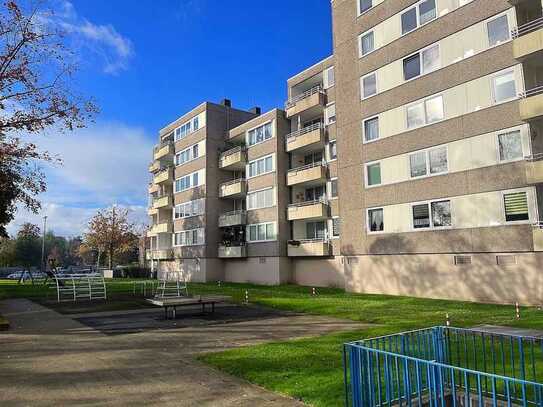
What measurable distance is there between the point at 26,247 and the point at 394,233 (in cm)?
8205

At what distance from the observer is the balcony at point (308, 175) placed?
34.5 meters

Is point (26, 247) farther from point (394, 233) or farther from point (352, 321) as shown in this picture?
point (352, 321)

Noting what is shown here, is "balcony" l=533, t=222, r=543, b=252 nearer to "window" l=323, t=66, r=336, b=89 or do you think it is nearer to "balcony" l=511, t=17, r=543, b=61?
"balcony" l=511, t=17, r=543, b=61

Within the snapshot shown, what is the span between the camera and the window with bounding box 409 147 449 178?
23641 mm

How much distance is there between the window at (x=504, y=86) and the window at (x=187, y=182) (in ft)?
105

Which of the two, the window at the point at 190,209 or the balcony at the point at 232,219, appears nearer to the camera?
the balcony at the point at 232,219

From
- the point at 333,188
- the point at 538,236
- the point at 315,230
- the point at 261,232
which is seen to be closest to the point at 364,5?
the point at 333,188

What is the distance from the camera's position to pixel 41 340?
12.5 metres

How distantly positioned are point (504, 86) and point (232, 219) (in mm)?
27041

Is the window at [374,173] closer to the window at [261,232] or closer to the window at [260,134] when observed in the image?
the window at [261,232]

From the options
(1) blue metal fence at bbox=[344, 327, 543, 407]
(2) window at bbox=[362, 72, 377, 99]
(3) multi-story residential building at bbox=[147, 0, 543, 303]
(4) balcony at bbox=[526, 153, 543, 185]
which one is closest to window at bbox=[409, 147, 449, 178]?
(3) multi-story residential building at bbox=[147, 0, 543, 303]

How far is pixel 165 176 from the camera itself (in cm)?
5484

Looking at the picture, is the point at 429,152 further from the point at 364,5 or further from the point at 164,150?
the point at 164,150

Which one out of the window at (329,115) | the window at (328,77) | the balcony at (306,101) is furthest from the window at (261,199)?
the window at (328,77)
